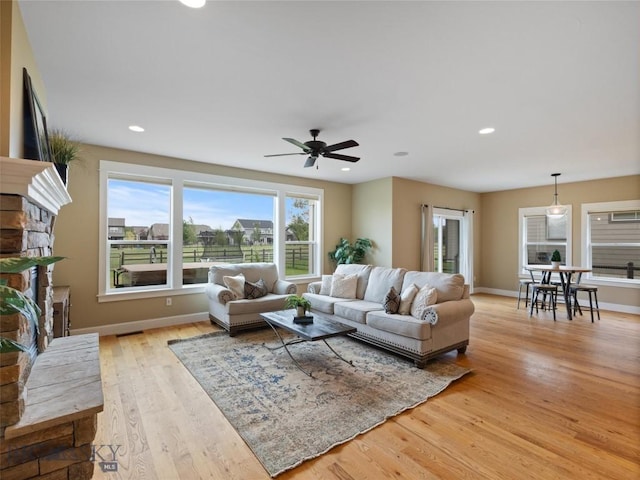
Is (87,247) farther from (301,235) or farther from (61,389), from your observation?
(301,235)

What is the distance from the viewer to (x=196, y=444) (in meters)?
2.08

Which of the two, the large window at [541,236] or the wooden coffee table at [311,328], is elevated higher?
the large window at [541,236]

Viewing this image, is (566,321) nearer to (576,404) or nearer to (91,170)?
(576,404)

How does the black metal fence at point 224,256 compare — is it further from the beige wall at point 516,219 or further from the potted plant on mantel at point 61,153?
the beige wall at point 516,219

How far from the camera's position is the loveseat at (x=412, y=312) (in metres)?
3.29

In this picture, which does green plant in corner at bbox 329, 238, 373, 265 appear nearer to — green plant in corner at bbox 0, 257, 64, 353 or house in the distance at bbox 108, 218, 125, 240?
house in the distance at bbox 108, 218, 125, 240

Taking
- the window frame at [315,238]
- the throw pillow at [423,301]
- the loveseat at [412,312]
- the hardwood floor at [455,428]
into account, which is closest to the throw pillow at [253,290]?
the loveseat at [412,312]

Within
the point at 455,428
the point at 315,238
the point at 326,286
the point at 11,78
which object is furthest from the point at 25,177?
the point at 315,238

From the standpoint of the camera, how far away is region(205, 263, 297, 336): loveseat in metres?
4.32

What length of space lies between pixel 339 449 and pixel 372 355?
1659 millimetres

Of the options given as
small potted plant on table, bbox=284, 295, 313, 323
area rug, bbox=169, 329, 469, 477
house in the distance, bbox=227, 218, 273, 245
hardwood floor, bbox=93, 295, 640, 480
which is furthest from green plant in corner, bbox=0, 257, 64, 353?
house in the distance, bbox=227, 218, 273, 245

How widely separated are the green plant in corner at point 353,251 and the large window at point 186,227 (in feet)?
1.61

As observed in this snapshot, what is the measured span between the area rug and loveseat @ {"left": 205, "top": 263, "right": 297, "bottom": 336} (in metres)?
0.36

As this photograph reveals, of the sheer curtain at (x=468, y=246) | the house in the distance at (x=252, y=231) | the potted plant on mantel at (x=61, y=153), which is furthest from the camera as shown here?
the sheer curtain at (x=468, y=246)
